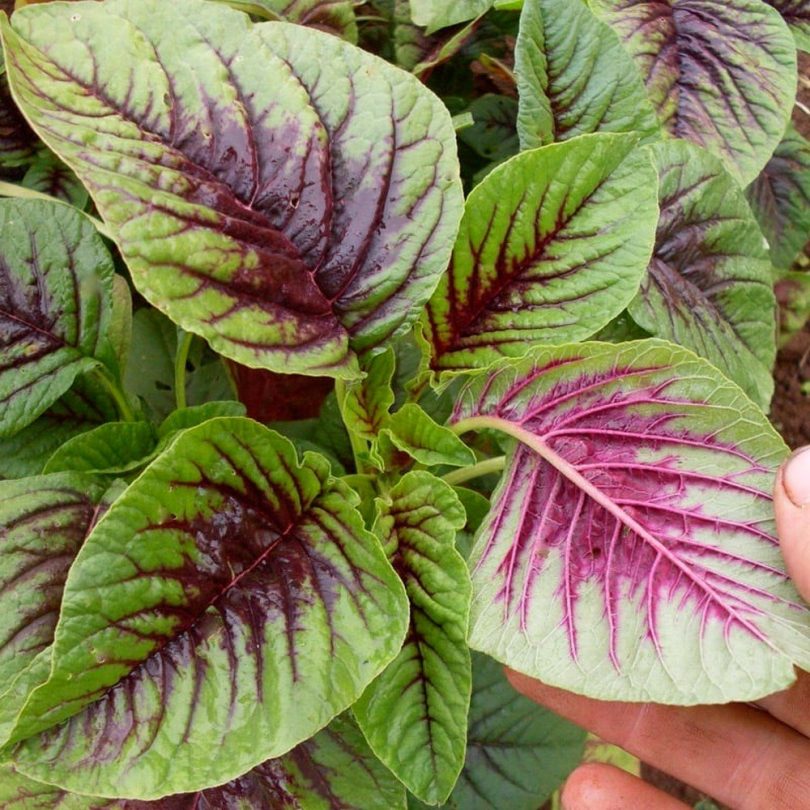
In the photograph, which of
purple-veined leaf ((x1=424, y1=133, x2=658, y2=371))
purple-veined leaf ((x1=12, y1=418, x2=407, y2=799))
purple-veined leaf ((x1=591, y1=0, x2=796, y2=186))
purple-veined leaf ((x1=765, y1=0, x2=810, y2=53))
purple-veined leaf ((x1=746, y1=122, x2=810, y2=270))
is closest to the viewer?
purple-veined leaf ((x1=12, y1=418, x2=407, y2=799))

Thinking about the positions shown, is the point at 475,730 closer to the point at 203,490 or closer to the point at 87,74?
the point at 203,490

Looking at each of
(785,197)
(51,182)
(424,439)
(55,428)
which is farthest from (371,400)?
(785,197)

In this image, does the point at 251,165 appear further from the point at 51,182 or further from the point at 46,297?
the point at 51,182

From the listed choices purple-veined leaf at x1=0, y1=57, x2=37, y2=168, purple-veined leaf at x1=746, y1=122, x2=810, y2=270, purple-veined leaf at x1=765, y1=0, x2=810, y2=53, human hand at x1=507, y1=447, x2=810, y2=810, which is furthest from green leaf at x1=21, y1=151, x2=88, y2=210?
purple-veined leaf at x1=746, y1=122, x2=810, y2=270

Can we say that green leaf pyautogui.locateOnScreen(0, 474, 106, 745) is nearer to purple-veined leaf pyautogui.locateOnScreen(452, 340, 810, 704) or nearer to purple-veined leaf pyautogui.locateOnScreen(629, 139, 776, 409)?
purple-veined leaf pyautogui.locateOnScreen(452, 340, 810, 704)

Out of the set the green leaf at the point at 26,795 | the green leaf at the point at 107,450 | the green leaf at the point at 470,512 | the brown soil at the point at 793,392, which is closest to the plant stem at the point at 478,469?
the green leaf at the point at 470,512

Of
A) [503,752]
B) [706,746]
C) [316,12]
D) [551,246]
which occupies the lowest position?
[503,752]
